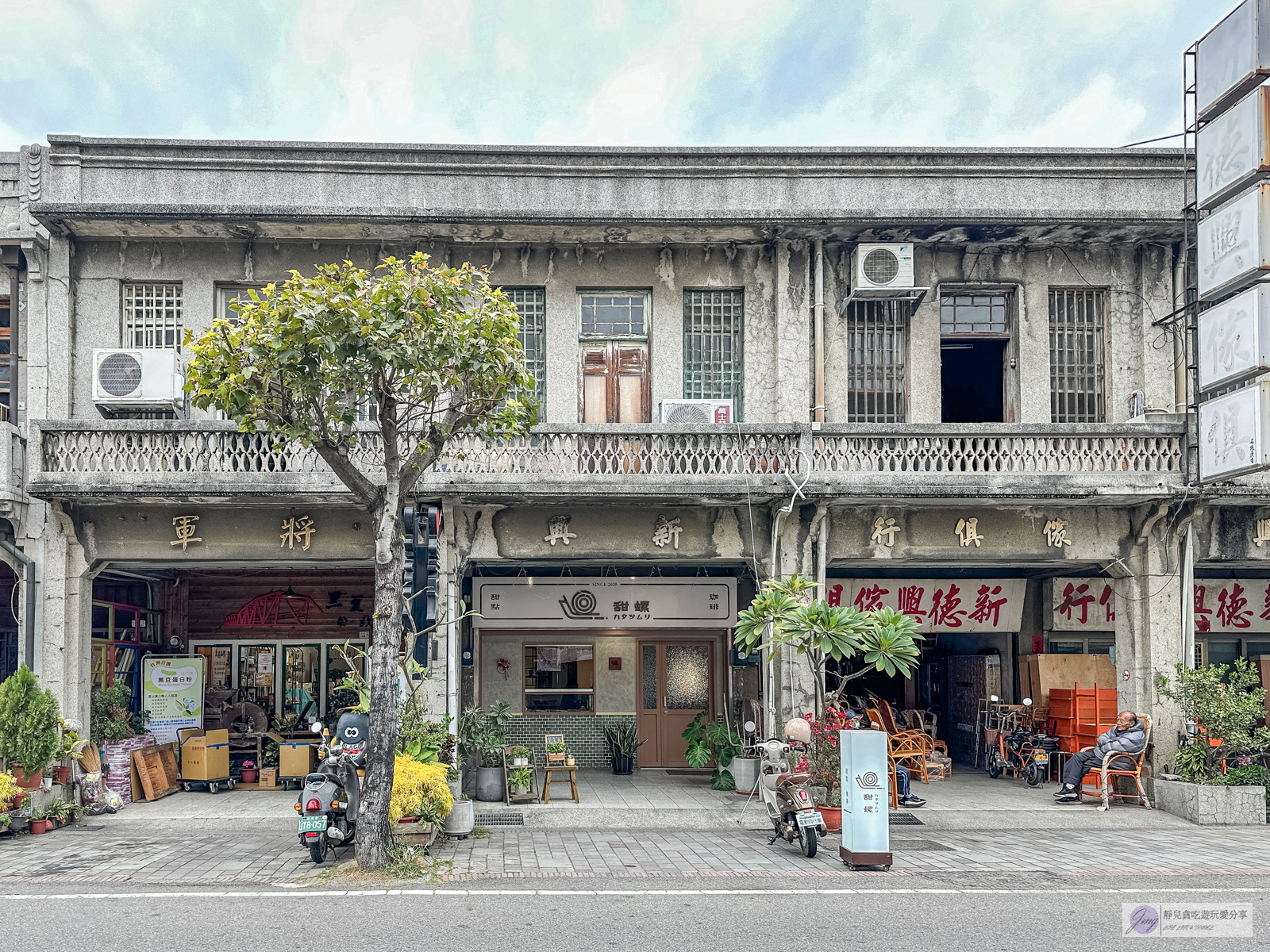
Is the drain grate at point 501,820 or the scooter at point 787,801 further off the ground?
the scooter at point 787,801

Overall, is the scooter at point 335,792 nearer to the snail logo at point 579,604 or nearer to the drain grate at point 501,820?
the drain grate at point 501,820

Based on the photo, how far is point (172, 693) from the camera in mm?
16641

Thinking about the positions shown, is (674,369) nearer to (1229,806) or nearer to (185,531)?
(185,531)

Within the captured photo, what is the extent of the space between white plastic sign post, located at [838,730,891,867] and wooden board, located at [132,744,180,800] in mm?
10189

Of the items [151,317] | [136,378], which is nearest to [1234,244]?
[136,378]

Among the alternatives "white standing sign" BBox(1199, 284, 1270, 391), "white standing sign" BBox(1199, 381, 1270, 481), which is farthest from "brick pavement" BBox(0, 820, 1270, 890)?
"white standing sign" BBox(1199, 284, 1270, 391)

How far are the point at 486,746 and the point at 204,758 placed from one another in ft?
16.5

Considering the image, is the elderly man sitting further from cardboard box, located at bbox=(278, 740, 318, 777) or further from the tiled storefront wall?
cardboard box, located at bbox=(278, 740, 318, 777)

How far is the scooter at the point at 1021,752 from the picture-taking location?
16.7m

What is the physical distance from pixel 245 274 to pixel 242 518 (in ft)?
11.6

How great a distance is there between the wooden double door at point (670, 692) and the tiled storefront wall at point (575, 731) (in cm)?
45

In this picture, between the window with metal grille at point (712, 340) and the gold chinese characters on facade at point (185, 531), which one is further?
the window with metal grille at point (712, 340)

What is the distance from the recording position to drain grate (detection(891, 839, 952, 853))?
39.2 ft

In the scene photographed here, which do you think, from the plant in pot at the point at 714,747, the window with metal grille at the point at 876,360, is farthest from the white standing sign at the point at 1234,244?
the plant in pot at the point at 714,747
